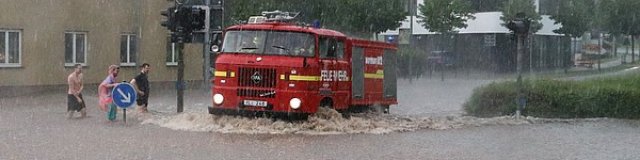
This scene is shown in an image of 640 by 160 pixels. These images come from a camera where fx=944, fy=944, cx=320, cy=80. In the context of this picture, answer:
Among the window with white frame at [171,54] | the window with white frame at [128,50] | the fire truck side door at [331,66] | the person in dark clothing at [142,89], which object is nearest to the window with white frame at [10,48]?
the window with white frame at [128,50]

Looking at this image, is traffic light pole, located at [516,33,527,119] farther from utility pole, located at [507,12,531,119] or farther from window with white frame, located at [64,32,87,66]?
window with white frame, located at [64,32,87,66]

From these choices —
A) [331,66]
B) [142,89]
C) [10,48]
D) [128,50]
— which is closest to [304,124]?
[331,66]

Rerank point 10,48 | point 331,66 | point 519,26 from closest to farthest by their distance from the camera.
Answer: point 331,66 < point 519,26 < point 10,48

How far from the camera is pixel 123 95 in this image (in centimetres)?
1833

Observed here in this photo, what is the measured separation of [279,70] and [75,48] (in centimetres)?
1500

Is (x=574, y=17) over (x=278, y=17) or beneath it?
over

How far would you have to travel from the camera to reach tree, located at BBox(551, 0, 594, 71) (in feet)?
169

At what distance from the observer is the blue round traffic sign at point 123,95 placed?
1830 cm

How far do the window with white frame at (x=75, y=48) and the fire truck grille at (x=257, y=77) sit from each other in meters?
14.1

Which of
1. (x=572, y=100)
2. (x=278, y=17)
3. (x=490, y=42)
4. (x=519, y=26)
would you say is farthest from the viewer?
(x=490, y=42)

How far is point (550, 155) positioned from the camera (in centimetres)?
1399

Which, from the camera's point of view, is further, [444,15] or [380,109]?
[444,15]

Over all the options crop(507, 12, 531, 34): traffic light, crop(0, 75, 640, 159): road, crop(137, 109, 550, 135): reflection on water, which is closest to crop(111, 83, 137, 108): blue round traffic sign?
crop(0, 75, 640, 159): road

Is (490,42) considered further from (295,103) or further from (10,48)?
(295,103)
